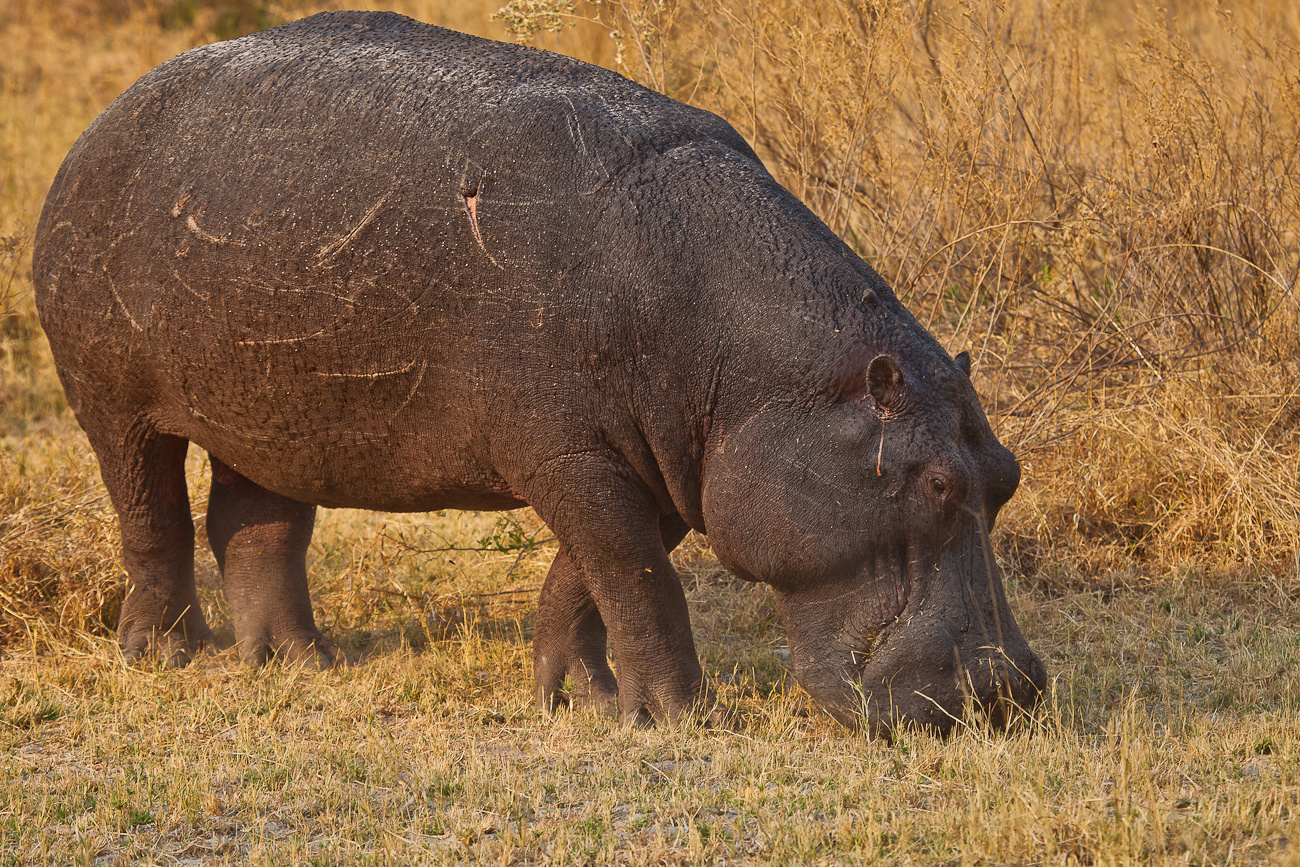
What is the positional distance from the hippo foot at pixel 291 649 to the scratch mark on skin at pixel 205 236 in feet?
5.40

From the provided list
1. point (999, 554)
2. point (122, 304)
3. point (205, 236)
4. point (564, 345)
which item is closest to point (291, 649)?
point (122, 304)

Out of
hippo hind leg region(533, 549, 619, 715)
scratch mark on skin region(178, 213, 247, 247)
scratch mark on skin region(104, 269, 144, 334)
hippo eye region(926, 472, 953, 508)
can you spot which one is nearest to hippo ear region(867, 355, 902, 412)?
hippo eye region(926, 472, 953, 508)

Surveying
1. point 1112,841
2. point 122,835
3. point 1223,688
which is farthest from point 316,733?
point 1223,688

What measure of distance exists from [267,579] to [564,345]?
6.48ft

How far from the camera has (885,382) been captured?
389cm

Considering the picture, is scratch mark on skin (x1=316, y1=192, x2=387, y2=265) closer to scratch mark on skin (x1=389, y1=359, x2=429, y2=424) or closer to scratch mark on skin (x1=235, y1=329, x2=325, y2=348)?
scratch mark on skin (x1=235, y1=329, x2=325, y2=348)

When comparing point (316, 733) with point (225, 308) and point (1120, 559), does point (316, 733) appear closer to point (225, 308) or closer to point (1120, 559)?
point (225, 308)

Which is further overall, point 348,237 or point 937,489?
point 348,237

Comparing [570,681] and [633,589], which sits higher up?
[633,589]

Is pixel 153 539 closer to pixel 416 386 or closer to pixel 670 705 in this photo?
pixel 416 386

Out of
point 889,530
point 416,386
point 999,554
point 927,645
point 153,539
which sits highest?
point 416,386

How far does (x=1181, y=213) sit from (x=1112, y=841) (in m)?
3.79

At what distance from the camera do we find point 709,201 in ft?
13.5

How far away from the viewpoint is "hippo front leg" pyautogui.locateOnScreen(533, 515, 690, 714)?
4656 millimetres
